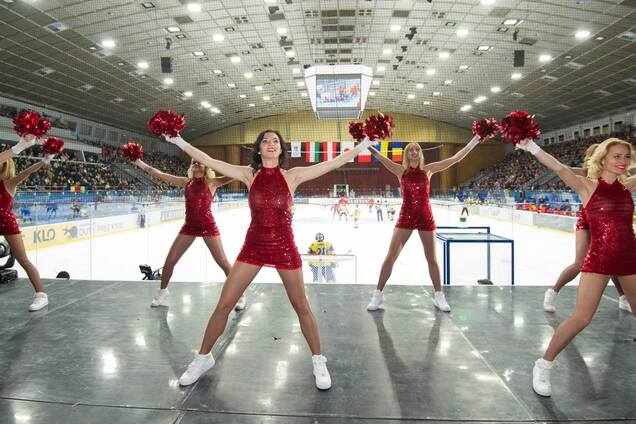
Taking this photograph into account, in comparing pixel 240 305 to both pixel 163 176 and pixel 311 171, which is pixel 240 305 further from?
pixel 311 171

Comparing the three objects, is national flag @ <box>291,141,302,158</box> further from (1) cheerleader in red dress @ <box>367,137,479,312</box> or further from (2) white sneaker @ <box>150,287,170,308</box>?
(1) cheerleader in red dress @ <box>367,137,479,312</box>

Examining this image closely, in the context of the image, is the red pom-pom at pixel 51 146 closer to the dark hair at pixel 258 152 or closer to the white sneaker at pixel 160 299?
the white sneaker at pixel 160 299

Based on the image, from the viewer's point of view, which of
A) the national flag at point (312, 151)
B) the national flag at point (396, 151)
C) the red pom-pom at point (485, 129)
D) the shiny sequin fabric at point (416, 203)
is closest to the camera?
the red pom-pom at point (485, 129)

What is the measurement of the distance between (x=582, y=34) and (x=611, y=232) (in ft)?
52.8

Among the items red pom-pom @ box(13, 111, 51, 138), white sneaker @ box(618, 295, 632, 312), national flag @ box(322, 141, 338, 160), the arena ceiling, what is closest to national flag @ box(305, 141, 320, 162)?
national flag @ box(322, 141, 338, 160)

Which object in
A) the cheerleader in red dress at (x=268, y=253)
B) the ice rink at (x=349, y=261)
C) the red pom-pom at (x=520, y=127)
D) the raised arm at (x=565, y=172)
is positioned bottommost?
the ice rink at (x=349, y=261)

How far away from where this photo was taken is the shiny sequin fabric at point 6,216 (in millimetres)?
3572

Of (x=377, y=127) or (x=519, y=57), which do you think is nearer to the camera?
(x=377, y=127)

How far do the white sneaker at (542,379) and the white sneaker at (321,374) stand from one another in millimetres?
1106

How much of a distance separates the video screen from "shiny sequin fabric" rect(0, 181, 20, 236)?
60.2 feet

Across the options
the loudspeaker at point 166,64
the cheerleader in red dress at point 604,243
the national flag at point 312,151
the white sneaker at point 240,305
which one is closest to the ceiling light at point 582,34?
the loudspeaker at point 166,64

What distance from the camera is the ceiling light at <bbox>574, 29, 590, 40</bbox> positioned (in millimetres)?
14481

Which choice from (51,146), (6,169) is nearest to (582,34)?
(51,146)

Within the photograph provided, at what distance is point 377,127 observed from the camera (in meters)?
2.66
